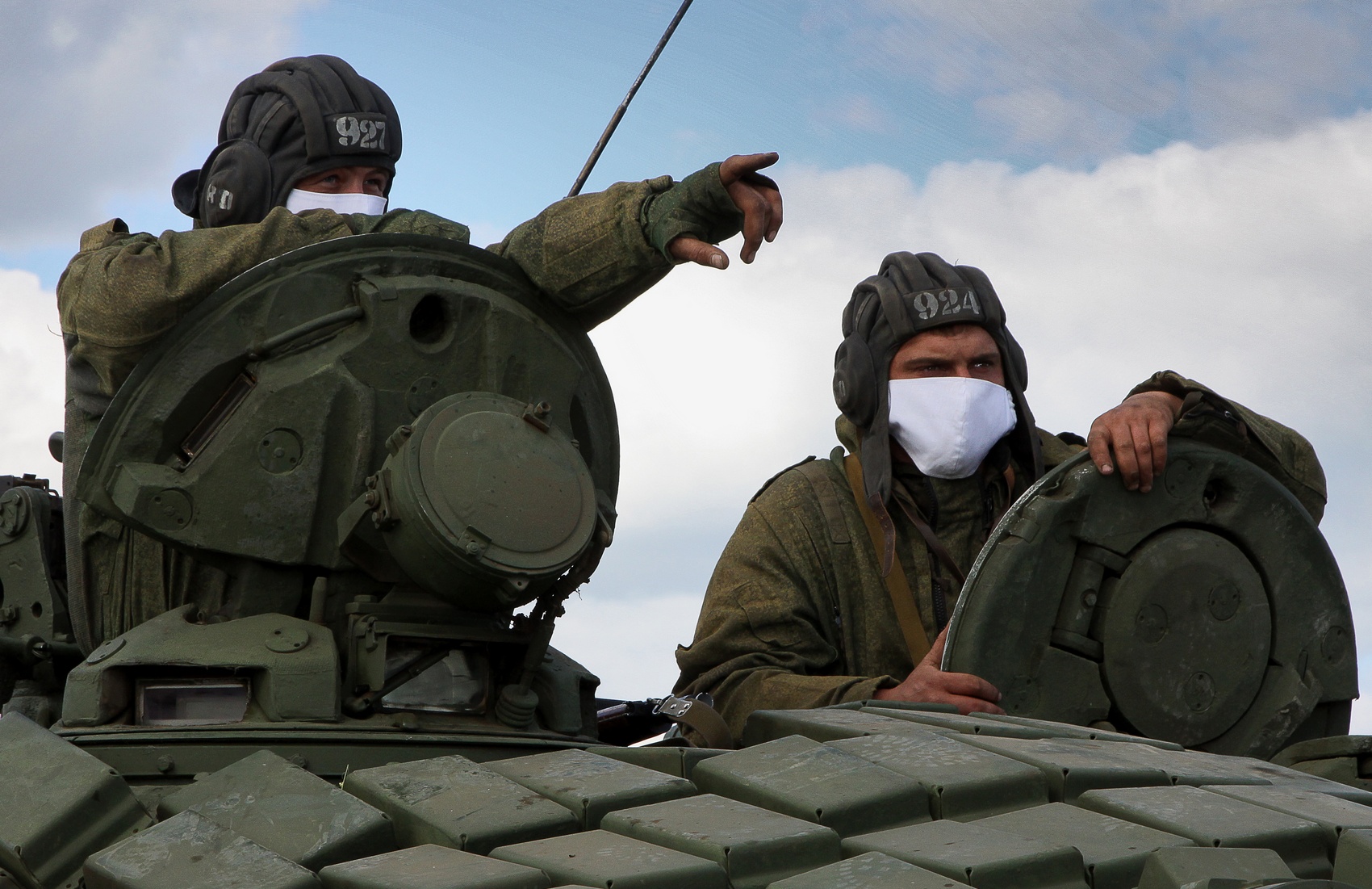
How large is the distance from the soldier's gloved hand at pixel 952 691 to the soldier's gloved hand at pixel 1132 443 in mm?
604

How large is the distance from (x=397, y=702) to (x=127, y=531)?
984mm

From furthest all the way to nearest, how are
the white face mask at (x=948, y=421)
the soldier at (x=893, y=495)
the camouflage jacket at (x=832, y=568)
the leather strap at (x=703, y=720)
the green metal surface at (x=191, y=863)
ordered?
the white face mask at (x=948, y=421) → the soldier at (x=893, y=495) → the camouflage jacket at (x=832, y=568) → the leather strap at (x=703, y=720) → the green metal surface at (x=191, y=863)

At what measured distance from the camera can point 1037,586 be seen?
401cm

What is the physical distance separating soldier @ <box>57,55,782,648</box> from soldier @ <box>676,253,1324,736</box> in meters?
0.76

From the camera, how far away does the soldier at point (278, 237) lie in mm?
4238

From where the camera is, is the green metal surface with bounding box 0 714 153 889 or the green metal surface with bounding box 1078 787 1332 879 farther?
the green metal surface with bounding box 0 714 153 889

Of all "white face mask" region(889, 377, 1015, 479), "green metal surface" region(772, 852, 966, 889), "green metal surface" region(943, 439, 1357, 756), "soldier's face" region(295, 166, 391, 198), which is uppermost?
"soldier's face" region(295, 166, 391, 198)

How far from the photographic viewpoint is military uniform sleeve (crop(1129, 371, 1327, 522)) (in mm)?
4320

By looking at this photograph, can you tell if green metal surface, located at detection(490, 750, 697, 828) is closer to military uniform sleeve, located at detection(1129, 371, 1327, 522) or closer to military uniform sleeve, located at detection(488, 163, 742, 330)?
military uniform sleeve, located at detection(488, 163, 742, 330)

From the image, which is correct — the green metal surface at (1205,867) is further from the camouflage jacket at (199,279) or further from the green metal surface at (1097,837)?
the camouflage jacket at (199,279)

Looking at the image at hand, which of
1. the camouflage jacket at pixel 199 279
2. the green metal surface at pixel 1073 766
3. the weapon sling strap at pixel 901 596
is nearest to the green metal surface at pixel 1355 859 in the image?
the green metal surface at pixel 1073 766

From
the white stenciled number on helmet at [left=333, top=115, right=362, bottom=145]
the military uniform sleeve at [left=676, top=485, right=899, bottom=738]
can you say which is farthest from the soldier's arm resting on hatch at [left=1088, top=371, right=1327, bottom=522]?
the white stenciled number on helmet at [left=333, top=115, right=362, bottom=145]

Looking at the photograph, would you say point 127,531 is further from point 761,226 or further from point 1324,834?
point 1324,834

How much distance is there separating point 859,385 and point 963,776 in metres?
2.09
